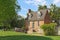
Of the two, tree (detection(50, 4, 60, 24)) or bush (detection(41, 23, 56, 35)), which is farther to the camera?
tree (detection(50, 4, 60, 24))

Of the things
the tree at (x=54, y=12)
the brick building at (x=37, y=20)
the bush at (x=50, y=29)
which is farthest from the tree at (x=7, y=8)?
the tree at (x=54, y=12)

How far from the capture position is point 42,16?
48.0 meters

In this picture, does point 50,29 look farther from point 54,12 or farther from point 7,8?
point 54,12

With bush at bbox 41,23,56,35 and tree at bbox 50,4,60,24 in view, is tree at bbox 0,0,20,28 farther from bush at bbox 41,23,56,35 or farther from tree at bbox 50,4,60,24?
tree at bbox 50,4,60,24

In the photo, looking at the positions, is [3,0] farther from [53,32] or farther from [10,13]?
[53,32]

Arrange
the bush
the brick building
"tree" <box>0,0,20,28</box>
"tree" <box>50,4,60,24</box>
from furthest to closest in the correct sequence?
1. "tree" <box>50,4,60,24</box>
2. the brick building
3. the bush
4. "tree" <box>0,0,20,28</box>

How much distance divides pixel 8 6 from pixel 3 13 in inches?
40.3

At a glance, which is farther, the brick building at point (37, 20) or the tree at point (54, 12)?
the tree at point (54, 12)

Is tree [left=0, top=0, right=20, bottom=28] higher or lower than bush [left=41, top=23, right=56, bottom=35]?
higher

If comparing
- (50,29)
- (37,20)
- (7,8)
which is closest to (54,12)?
(37,20)

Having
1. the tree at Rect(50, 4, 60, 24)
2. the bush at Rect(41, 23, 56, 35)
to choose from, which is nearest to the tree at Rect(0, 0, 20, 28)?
the bush at Rect(41, 23, 56, 35)

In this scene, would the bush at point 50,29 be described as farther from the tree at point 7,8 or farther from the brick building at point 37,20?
the brick building at point 37,20

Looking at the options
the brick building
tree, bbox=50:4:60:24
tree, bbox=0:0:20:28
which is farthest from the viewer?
tree, bbox=50:4:60:24

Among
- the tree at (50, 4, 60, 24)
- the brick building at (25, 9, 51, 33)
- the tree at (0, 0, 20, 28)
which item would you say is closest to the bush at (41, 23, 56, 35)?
the tree at (0, 0, 20, 28)
